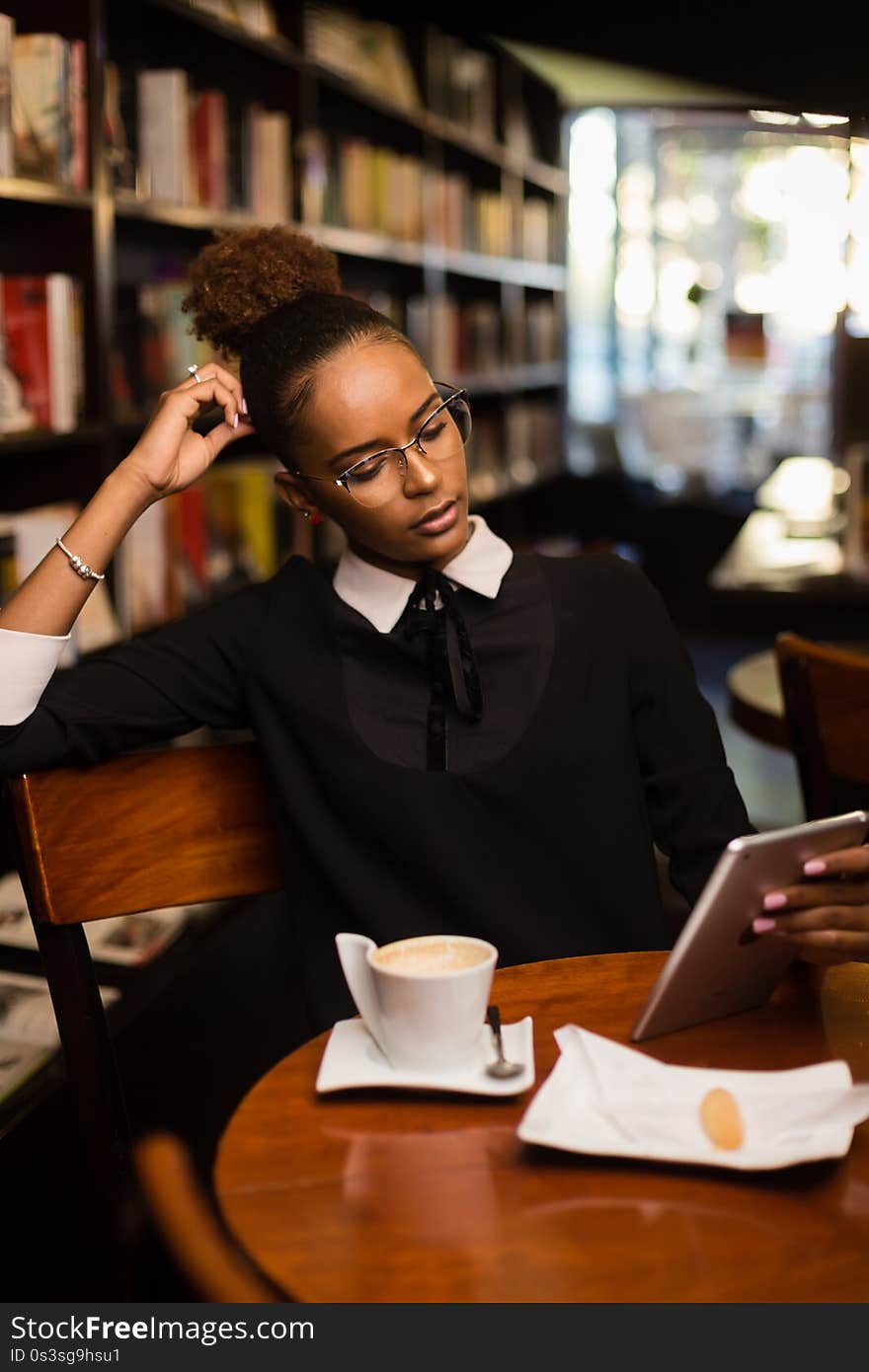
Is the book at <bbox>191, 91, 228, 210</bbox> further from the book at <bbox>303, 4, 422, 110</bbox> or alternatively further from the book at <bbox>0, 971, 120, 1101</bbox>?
the book at <bbox>0, 971, 120, 1101</bbox>

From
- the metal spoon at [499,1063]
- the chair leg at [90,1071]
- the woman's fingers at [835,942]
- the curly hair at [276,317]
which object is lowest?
the chair leg at [90,1071]

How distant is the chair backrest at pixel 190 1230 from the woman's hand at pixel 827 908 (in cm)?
47

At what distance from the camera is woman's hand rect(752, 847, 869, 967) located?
890mm

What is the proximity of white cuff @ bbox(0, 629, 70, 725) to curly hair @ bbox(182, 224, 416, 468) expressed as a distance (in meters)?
0.30

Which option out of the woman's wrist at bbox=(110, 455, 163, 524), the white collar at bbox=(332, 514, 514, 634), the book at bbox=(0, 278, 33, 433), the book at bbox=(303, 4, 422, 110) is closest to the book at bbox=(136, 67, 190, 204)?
the book at bbox=(0, 278, 33, 433)

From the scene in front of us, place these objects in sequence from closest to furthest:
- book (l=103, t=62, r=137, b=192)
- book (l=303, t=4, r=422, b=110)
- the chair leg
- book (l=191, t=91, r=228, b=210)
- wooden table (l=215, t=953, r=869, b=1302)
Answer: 1. wooden table (l=215, t=953, r=869, b=1302)
2. the chair leg
3. book (l=103, t=62, r=137, b=192)
4. book (l=191, t=91, r=228, b=210)
5. book (l=303, t=4, r=422, b=110)

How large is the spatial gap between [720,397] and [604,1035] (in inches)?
323

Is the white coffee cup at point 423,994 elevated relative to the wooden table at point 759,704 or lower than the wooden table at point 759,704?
elevated

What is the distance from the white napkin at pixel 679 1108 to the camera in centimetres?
76

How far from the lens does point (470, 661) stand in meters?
1.30

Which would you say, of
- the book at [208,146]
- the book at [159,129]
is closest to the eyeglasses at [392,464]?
the book at [159,129]

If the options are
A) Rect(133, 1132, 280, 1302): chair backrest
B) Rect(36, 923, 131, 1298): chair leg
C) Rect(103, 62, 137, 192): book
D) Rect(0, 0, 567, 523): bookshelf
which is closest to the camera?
Rect(133, 1132, 280, 1302): chair backrest

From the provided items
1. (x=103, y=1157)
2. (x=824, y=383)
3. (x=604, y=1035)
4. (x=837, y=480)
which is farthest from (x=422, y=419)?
(x=824, y=383)

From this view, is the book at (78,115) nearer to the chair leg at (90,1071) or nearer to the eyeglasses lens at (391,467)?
the eyeglasses lens at (391,467)
